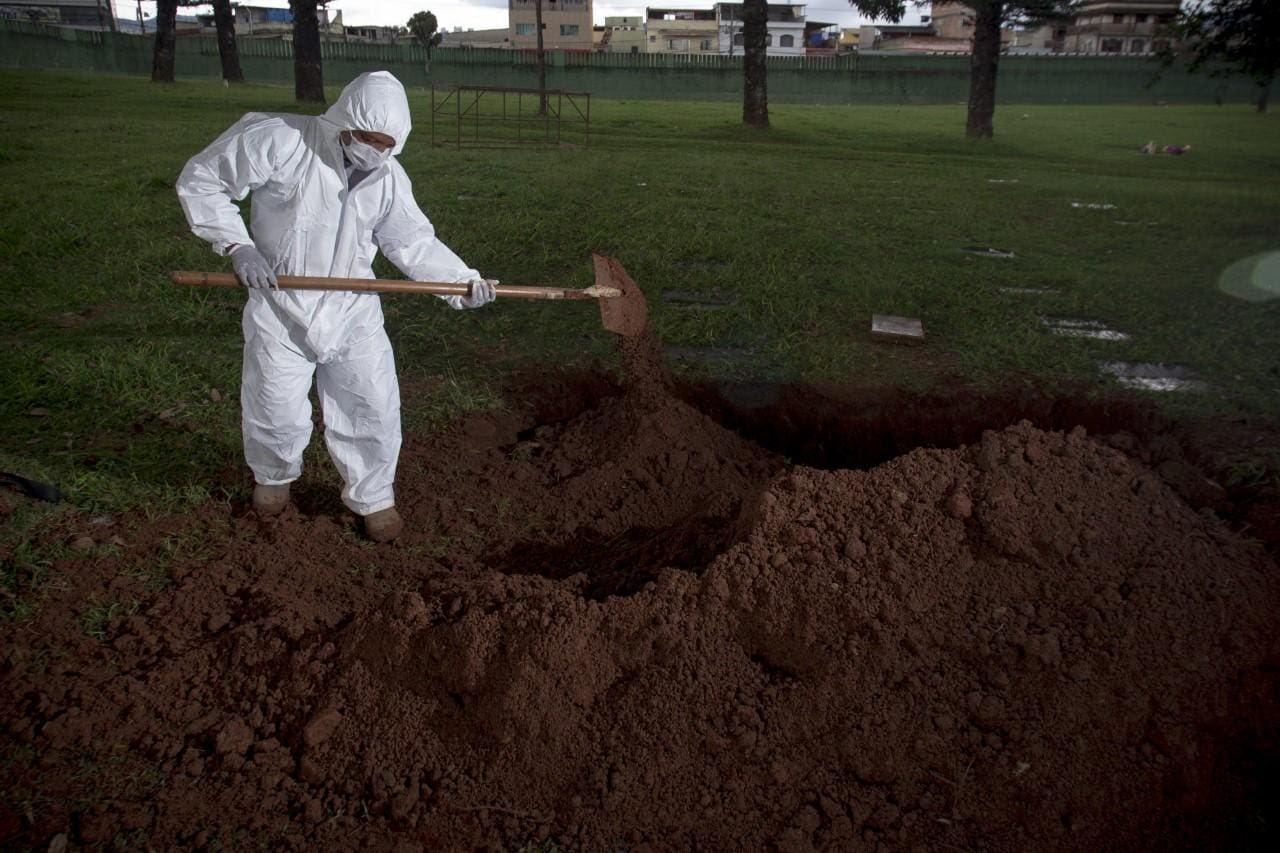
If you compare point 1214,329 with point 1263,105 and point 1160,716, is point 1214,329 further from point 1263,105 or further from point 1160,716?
point 1263,105

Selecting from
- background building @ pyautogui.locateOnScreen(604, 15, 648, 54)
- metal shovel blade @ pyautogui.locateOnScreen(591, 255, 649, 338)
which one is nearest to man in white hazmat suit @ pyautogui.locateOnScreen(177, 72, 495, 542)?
metal shovel blade @ pyautogui.locateOnScreen(591, 255, 649, 338)

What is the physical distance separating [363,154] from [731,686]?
2.03m

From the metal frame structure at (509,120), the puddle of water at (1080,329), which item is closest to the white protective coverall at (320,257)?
the puddle of water at (1080,329)

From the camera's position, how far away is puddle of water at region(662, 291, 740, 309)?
559 centimetres

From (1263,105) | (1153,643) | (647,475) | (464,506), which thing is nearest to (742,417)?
(647,475)

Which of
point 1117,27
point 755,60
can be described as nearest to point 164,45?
point 755,60

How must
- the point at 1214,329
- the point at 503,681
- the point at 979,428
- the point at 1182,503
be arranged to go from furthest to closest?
1. the point at 1214,329
2. the point at 979,428
3. the point at 1182,503
4. the point at 503,681

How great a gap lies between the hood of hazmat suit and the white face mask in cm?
3

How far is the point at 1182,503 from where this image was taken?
9.56 feet

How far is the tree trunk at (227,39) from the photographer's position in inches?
744

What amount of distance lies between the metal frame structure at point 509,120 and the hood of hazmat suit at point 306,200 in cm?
984

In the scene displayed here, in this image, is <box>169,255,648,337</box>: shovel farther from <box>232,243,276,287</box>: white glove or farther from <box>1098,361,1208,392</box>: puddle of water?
<box>1098,361,1208,392</box>: puddle of water

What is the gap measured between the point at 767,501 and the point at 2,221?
6686 mm

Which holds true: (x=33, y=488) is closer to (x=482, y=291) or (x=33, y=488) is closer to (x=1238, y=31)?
(x=482, y=291)
